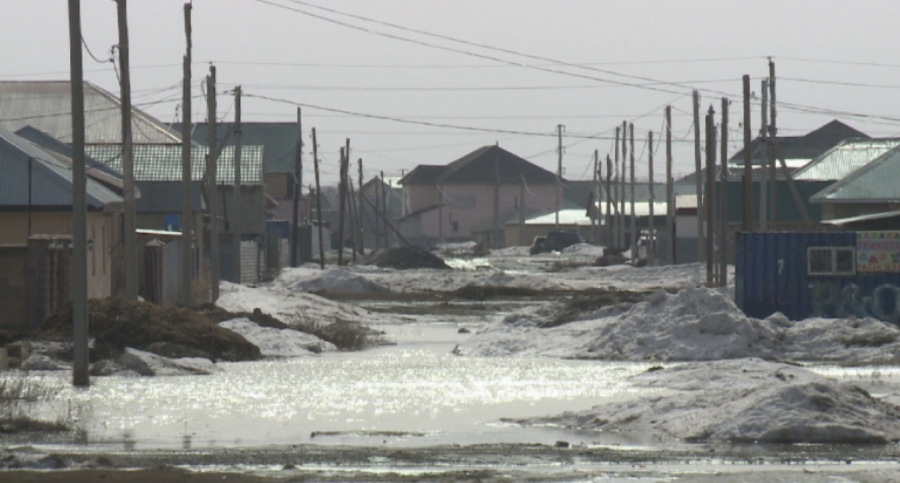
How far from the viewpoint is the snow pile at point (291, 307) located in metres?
34.4

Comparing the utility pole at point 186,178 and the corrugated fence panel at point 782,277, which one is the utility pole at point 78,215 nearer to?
the utility pole at point 186,178

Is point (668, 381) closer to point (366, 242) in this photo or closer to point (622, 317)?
point (622, 317)

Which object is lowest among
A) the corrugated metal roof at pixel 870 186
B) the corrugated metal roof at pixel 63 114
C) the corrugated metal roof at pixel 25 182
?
the corrugated metal roof at pixel 25 182

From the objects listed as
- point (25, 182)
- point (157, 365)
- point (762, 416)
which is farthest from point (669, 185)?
point (762, 416)

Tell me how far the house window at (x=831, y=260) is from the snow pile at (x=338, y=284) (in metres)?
25.1

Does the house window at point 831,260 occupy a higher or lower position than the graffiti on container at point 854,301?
higher

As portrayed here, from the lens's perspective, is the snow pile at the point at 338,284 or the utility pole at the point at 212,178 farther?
the snow pile at the point at 338,284

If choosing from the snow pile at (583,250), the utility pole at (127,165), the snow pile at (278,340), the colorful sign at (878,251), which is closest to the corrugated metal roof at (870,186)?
the colorful sign at (878,251)

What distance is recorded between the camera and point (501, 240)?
136 m

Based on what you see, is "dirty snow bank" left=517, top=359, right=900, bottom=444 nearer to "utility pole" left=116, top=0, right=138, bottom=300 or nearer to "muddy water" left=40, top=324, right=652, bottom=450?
"muddy water" left=40, top=324, right=652, bottom=450

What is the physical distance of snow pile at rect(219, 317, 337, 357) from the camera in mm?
25984

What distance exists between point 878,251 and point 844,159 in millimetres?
39845

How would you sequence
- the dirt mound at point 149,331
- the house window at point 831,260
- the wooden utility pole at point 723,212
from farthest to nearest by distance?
the wooden utility pole at point 723,212 < the house window at point 831,260 < the dirt mound at point 149,331

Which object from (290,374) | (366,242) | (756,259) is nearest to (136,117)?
(756,259)
